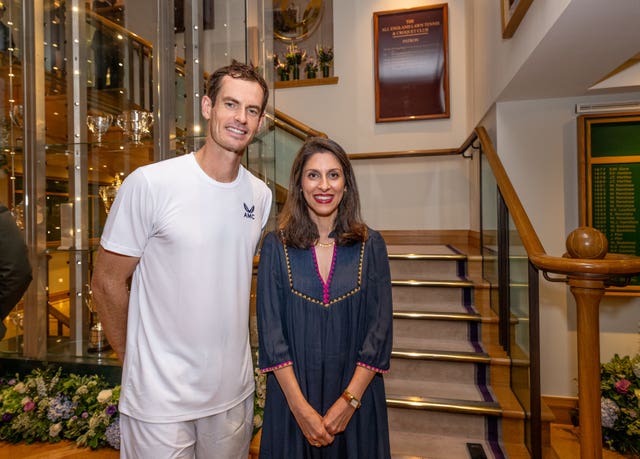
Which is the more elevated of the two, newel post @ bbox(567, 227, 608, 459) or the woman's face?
the woman's face

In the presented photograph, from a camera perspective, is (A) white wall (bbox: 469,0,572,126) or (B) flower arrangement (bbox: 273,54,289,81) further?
(B) flower arrangement (bbox: 273,54,289,81)

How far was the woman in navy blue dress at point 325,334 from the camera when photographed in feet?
4.29

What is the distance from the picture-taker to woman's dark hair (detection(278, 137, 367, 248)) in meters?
1.38

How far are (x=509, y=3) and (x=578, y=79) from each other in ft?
2.17

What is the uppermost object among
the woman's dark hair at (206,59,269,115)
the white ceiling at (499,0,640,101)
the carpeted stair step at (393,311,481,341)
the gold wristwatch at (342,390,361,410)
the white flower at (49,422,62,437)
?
the white ceiling at (499,0,640,101)

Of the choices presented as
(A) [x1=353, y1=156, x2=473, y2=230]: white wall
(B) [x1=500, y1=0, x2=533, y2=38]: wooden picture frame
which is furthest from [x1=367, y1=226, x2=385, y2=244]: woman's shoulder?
(A) [x1=353, y1=156, x2=473, y2=230]: white wall

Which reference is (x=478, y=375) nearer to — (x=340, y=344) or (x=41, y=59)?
(x=340, y=344)

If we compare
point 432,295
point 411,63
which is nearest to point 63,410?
point 432,295

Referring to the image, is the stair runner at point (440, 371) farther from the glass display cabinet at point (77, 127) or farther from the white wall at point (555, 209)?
the glass display cabinet at point (77, 127)

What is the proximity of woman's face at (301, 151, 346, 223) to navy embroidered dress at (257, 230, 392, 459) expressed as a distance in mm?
187

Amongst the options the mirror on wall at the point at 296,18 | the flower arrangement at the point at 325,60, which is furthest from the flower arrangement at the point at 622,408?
A: the mirror on wall at the point at 296,18

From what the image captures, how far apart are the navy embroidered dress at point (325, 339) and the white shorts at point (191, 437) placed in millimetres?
92

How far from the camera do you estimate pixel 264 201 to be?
149 centimetres

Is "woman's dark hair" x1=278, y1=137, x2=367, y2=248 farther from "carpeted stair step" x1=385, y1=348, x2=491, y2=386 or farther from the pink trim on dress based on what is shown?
"carpeted stair step" x1=385, y1=348, x2=491, y2=386
